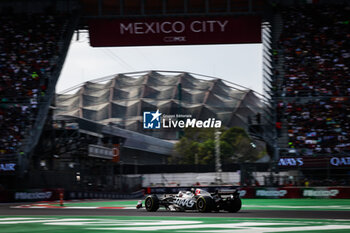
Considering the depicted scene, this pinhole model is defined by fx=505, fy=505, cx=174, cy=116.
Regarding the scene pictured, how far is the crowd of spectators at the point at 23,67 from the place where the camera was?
119ft

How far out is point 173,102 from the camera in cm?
10006

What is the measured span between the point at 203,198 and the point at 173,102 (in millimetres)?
83980

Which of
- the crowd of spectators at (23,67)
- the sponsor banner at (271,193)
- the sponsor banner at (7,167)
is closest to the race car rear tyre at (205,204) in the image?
the sponsor banner at (271,193)

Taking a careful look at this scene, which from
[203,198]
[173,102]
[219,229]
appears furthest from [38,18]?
[173,102]

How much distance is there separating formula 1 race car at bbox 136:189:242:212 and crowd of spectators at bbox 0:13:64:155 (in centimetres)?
2043

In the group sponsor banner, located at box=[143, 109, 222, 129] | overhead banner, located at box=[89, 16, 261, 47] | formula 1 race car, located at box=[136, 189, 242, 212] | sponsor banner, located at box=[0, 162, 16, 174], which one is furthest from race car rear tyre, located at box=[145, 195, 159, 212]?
sponsor banner, located at box=[143, 109, 222, 129]

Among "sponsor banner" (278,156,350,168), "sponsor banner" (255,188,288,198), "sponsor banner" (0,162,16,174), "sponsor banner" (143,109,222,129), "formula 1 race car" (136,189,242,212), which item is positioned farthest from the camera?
"sponsor banner" (143,109,222,129)

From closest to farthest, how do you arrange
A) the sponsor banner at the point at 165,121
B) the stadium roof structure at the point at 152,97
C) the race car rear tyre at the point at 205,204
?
1. the race car rear tyre at the point at 205,204
2. the sponsor banner at the point at 165,121
3. the stadium roof structure at the point at 152,97

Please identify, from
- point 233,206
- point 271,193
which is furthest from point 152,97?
point 233,206

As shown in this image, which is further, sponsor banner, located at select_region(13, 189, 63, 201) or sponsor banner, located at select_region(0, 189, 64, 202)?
sponsor banner, located at select_region(13, 189, 63, 201)

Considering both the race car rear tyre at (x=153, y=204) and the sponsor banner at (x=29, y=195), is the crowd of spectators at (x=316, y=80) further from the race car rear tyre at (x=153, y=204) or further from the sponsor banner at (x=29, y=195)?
the race car rear tyre at (x=153, y=204)

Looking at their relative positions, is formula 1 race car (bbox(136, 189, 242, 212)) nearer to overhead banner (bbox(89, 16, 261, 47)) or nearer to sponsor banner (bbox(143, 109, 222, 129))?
overhead banner (bbox(89, 16, 261, 47))

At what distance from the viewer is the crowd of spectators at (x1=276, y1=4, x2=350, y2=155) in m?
34.1

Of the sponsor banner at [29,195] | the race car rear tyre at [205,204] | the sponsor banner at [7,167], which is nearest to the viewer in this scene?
the race car rear tyre at [205,204]
